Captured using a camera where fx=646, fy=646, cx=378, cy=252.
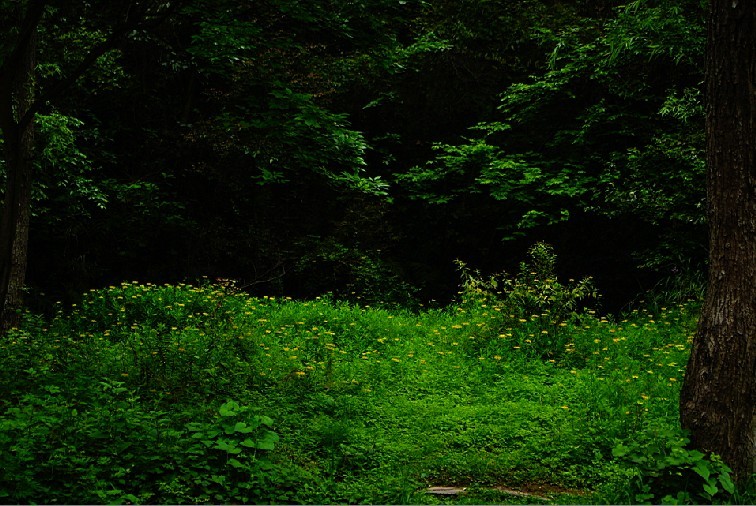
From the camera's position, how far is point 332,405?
259 inches

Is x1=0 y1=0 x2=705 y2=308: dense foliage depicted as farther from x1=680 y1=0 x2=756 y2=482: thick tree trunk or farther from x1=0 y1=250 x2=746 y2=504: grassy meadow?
x1=680 y1=0 x2=756 y2=482: thick tree trunk

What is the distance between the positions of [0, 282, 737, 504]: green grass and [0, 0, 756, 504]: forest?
3cm

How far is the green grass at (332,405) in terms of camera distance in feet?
14.8

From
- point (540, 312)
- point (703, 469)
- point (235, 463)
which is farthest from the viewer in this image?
point (540, 312)

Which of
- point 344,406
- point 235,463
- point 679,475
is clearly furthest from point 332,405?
point 679,475

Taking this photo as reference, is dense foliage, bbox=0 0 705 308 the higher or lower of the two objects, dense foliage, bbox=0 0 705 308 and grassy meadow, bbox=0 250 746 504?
the higher

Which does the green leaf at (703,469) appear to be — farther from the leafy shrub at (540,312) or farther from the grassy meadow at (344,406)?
the leafy shrub at (540,312)

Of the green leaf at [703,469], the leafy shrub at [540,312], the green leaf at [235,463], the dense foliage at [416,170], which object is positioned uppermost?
the dense foliage at [416,170]

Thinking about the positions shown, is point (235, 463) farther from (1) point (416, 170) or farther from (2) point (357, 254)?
(1) point (416, 170)

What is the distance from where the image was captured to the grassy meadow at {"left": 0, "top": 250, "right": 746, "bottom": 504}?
4465mm

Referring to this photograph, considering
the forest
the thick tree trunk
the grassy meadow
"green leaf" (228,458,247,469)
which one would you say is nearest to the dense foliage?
the forest

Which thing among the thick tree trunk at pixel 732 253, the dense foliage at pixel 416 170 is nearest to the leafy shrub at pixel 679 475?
the thick tree trunk at pixel 732 253

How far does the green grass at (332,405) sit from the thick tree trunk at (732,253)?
0.33 m

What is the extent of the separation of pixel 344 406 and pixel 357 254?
324 inches
